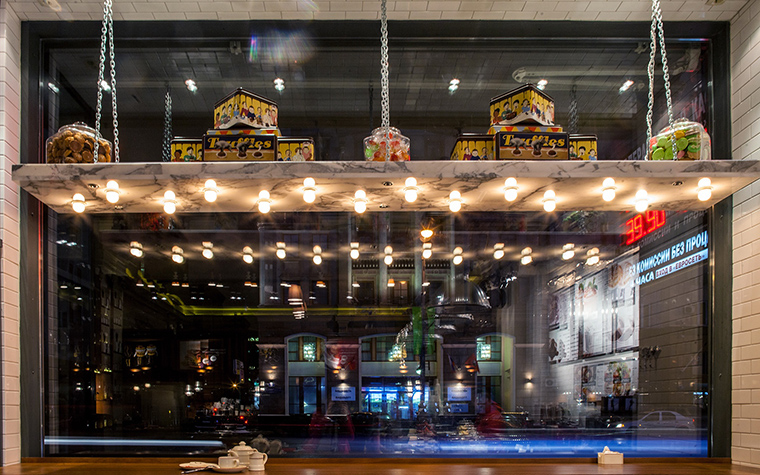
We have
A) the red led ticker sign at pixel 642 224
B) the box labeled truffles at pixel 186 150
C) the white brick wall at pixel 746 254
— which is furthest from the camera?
the red led ticker sign at pixel 642 224

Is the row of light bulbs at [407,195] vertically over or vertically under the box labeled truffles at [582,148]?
under

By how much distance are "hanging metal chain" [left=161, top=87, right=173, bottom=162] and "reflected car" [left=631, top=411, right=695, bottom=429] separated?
3.45m

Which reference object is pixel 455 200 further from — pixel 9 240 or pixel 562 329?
pixel 9 240

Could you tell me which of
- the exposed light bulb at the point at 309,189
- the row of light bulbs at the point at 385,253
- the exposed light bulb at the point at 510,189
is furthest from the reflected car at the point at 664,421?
the exposed light bulb at the point at 309,189

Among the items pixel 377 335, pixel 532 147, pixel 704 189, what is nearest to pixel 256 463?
pixel 377 335

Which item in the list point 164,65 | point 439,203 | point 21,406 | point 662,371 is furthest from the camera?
point 164,65

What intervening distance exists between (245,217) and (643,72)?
282 cm

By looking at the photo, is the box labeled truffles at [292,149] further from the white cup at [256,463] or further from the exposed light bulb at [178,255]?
the white cup at [256,463]

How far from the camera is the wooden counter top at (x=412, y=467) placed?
2883mm

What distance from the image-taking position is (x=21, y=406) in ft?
11.1

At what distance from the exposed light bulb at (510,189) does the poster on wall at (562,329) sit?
1354 millimetres

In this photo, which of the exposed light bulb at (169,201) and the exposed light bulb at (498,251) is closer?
the exposed light bulb at (169,201)

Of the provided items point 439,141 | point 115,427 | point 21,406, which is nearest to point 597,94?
point 439,141

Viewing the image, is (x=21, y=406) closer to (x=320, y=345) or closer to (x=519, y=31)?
(x=320, y=345)
